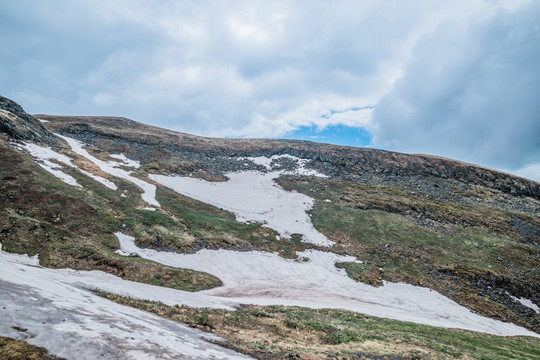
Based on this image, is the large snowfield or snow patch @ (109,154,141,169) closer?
the large snowfield

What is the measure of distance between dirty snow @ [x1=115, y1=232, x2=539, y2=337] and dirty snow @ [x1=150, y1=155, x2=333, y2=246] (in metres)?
7.94

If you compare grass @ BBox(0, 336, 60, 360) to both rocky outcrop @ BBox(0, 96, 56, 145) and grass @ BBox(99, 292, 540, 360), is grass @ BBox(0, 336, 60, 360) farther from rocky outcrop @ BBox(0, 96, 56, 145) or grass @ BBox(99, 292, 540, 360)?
rocky outcrop @ BBox(0, 96, 56, 145)

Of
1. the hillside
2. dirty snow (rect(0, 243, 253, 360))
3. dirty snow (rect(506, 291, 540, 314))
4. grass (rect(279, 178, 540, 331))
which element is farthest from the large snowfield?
dirty snow (rect(506, 291, 540, 314))

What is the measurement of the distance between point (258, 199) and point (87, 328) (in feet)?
146

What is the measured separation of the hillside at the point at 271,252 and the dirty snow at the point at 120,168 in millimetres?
584

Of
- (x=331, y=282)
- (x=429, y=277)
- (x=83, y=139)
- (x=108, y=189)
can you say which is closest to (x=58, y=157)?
(x=108, y=189)

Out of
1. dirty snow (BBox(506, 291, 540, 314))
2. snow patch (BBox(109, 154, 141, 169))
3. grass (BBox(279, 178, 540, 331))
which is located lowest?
dirty snow (BBox(506, 291, 540, 314))

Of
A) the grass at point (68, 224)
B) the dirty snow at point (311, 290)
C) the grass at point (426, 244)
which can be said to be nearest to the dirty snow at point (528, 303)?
the grass at point (426, 244)

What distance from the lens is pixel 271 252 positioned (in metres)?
35.8

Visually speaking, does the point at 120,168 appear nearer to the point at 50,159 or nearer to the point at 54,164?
the point at 50,159

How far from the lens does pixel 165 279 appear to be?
2402 cm

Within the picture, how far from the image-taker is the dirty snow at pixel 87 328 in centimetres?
743

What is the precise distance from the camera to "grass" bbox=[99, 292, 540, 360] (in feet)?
40.5

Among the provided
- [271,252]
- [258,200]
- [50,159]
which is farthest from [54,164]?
[271,252]
